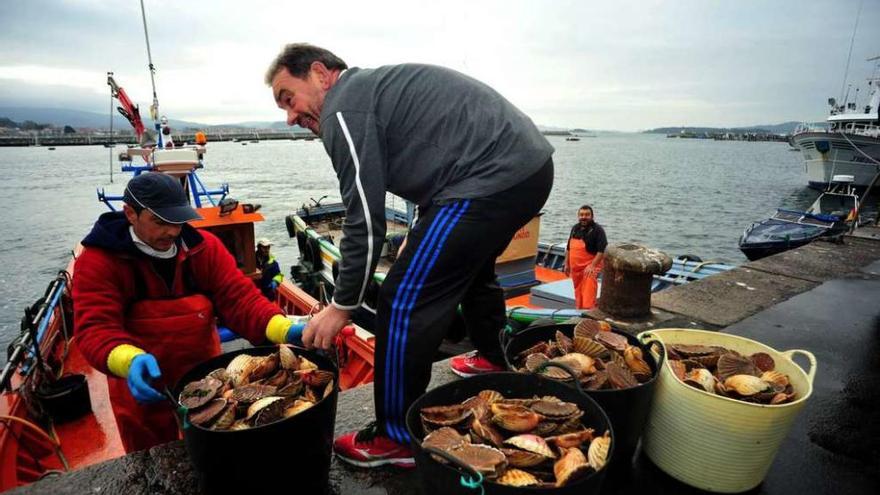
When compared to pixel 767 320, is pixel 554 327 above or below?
above

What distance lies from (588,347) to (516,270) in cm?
742

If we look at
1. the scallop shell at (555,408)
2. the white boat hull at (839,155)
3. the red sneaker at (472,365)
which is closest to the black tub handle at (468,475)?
the scallop shell at (555,408)

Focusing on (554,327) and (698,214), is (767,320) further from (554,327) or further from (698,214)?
(698,214)

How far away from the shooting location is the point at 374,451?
2.38 meters

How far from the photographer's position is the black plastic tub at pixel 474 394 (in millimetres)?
1457

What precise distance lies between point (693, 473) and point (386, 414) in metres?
1.46

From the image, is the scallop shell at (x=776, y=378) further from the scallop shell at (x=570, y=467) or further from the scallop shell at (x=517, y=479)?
the scallop shell at (x=517, y=479)

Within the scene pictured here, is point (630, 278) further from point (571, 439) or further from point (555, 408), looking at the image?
point (571, 439)

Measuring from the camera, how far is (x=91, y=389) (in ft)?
18.6

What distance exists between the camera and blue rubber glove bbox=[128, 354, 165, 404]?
6.88 feet

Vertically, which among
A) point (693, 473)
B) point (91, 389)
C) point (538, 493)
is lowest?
point (91, 389)

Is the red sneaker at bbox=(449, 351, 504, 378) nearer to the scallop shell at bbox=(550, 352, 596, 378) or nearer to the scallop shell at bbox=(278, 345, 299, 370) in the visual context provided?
the scallop shell at bbox=(550, 352, 596, 378)

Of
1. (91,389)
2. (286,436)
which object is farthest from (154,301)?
(91,389)

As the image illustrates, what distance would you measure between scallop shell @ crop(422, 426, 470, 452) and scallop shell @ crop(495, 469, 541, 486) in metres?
0.19
